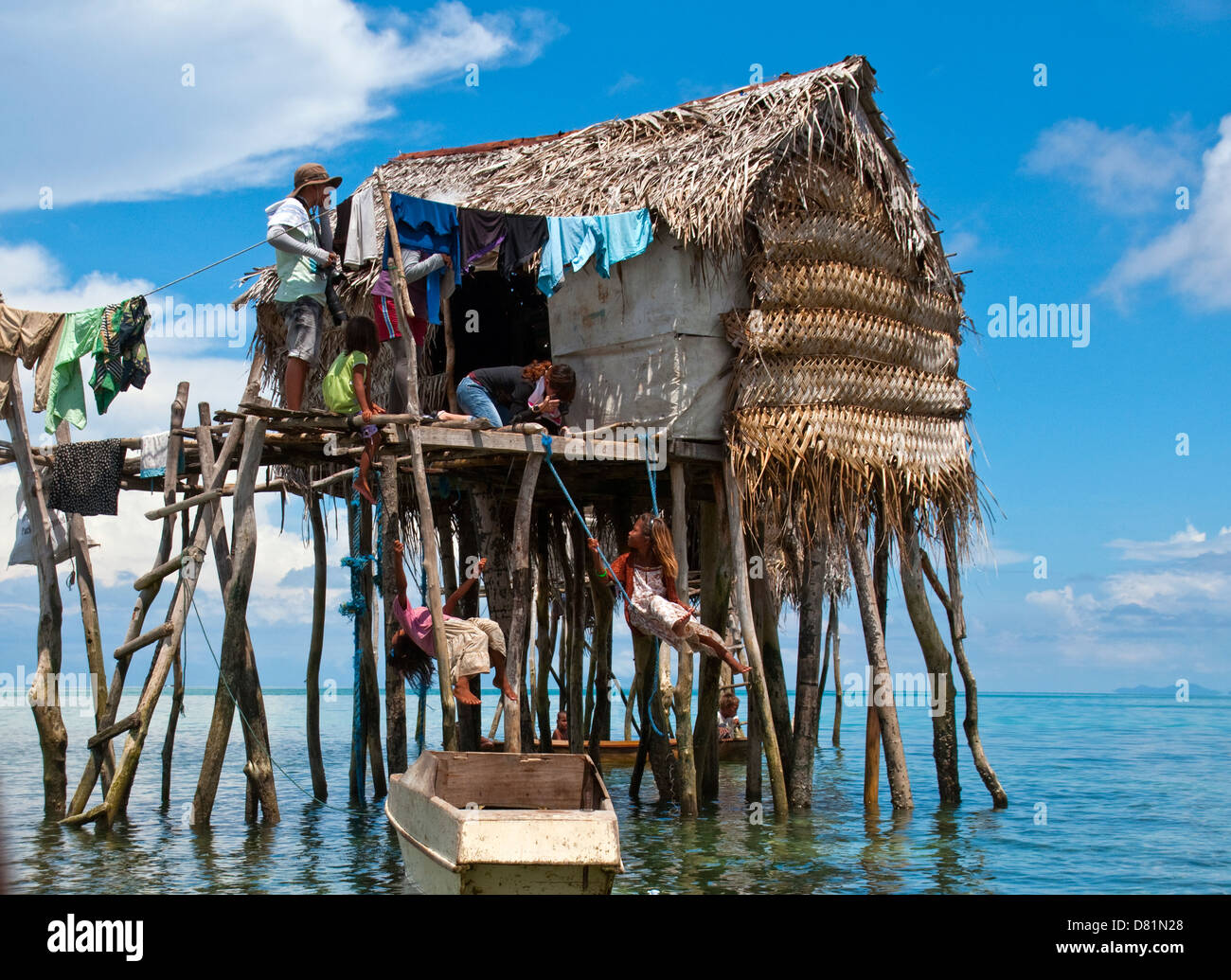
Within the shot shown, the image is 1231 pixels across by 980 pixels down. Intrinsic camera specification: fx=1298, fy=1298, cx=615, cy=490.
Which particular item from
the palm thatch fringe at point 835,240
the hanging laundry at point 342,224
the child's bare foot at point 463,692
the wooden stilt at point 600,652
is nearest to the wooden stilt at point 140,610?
the hanging laundry at point 342,224

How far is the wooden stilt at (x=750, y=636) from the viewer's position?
12.2 m

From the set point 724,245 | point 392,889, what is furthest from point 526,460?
point 392,889

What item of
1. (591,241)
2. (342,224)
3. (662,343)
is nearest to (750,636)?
(662,343)

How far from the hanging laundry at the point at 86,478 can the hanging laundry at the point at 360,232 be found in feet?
11.6

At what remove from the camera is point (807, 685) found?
13.4m

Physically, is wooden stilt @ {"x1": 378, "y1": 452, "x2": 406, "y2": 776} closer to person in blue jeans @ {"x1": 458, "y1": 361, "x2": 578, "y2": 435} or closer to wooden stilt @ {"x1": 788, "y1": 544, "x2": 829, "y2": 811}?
person in blue jeans @ {"x1": 458, "y1": 361, "x2": 578, "y2": 435}

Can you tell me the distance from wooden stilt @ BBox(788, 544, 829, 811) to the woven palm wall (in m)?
0.58

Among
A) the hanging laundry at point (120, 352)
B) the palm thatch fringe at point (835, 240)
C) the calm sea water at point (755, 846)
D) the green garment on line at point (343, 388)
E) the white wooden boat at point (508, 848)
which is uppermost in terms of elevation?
the palm thatch fringe at point (835, 240)

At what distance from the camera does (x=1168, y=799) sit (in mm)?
19172

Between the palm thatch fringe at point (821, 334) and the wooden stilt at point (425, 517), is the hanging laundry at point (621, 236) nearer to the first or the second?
the palm thatch fringe at point (821, 334)

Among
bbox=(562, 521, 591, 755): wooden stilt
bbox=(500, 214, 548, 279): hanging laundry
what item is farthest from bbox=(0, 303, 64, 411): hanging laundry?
bbox=(562, 521, 591, 755): wooden stilt

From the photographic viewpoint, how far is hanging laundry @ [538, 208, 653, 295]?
11.5 metres
